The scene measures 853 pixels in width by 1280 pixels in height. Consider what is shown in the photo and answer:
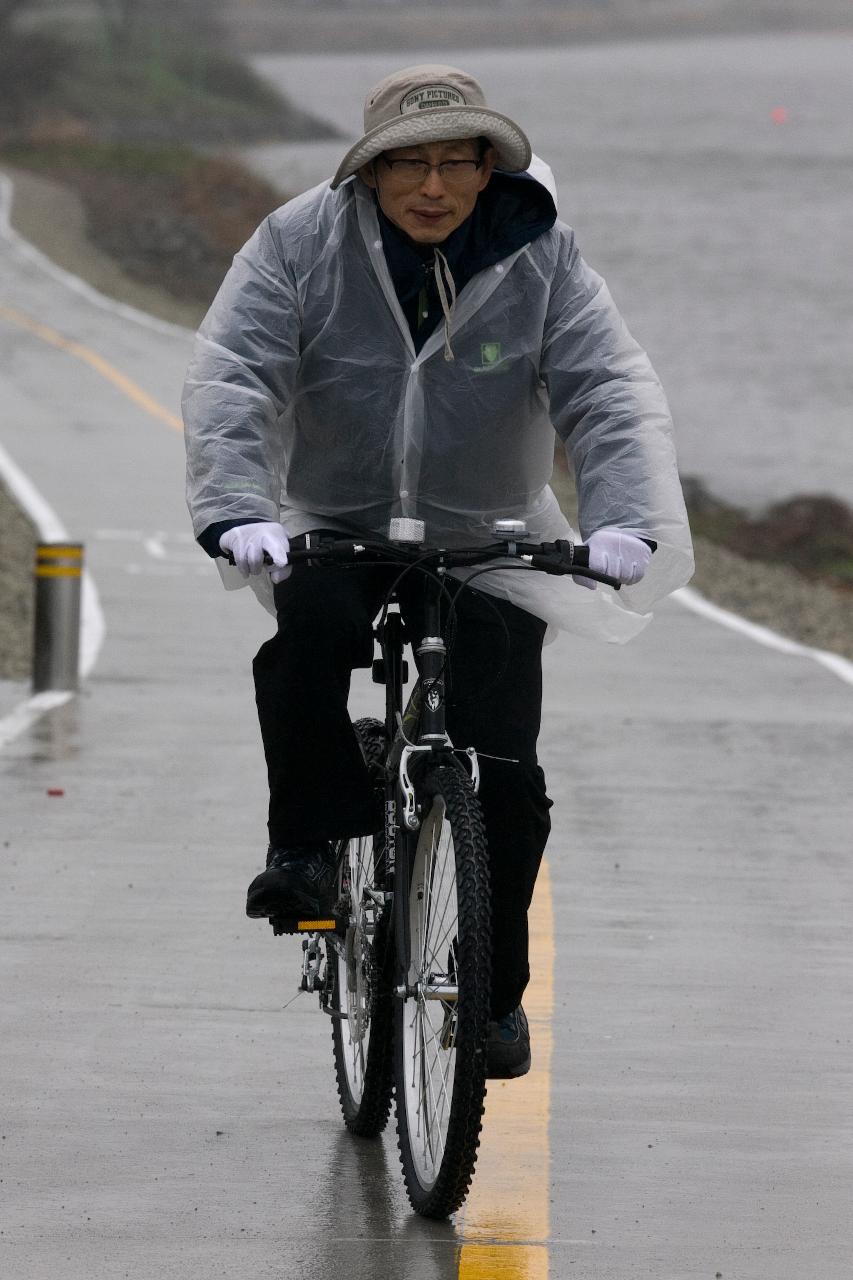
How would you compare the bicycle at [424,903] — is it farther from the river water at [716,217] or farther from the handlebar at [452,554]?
the river water at [716,217]

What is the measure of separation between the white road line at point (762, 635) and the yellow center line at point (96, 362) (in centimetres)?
1256

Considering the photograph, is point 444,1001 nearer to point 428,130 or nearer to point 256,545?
point 256,545

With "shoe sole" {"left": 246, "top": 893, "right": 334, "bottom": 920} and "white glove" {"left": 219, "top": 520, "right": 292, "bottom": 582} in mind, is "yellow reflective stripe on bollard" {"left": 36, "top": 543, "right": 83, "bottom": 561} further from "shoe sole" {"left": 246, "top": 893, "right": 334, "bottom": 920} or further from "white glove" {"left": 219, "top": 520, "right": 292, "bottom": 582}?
"white glove" {"left": 219, "top": 520, "right": 292, "bottom": 582}

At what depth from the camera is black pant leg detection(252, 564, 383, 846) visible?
5.35m


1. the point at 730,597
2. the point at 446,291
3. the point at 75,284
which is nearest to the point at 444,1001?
the point at 446,291

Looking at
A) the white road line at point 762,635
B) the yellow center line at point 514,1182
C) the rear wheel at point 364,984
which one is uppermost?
the rear wheel at point 364,984

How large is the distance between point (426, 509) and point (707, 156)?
115 m

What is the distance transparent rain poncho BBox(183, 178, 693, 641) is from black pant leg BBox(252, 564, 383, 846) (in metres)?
0.20

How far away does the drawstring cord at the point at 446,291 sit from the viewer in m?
5.29

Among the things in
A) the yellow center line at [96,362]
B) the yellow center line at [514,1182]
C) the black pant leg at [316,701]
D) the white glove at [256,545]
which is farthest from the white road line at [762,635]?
the yellow center line at [96,362]

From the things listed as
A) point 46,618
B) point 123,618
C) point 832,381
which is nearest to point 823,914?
point 46,618

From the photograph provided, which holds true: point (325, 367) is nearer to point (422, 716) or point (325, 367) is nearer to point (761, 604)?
point (422, 716)

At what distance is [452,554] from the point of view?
17.1 feet

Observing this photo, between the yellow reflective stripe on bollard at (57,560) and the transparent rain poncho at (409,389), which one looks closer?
the transparent rain poncho at (409,389)
